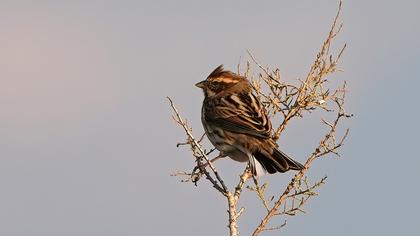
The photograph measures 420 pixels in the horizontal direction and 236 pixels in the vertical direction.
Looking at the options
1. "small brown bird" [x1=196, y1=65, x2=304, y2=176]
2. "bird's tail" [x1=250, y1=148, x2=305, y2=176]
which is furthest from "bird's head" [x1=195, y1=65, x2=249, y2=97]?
"bird's tail" [x1=250, y1=148, x2=305, y2=176]

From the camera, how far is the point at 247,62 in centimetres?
1254

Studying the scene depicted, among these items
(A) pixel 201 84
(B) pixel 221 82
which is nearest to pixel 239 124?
(B) pixel 221 82

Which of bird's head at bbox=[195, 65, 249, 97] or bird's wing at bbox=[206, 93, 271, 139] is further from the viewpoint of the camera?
bird's head at bbox=[195, 65, 249, 97]

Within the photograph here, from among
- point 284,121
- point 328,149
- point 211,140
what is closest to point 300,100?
point 284,121

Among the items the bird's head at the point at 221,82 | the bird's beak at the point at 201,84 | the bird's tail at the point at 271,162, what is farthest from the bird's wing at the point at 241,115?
the bird's beak at the point at 201,84

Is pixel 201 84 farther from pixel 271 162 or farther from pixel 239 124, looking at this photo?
pixel 271 162

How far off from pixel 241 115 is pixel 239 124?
23 centimetres

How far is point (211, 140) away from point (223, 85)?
153 cm

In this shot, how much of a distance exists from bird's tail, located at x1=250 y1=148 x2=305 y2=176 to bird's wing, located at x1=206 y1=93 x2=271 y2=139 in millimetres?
315

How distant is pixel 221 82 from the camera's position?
44.1 ft

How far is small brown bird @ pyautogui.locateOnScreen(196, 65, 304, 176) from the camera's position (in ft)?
36.3

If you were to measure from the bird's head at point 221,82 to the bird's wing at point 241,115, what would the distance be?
0.50 m

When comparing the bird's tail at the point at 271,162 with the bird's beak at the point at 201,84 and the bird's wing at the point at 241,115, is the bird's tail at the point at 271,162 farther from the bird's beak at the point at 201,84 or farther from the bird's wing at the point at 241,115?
the bird's beak at the point at 201,84

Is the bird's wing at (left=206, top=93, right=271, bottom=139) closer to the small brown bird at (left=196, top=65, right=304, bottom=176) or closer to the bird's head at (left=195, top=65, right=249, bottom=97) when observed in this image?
the small brown bird at (left=196, top=65, right=304, bottom=176)
